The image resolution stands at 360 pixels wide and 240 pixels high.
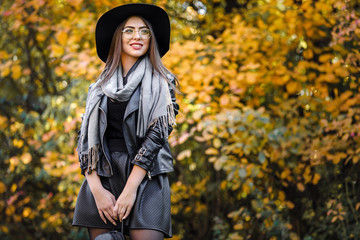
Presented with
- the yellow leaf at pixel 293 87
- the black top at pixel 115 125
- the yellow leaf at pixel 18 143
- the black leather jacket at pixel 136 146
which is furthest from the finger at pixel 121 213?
the yellow leaf at pixel 18 143

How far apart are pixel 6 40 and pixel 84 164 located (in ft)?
14.8

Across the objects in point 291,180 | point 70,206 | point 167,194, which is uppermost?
point 167,194

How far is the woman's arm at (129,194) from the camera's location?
2.09 meters

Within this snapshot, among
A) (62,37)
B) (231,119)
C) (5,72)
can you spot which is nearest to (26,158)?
(5,72)

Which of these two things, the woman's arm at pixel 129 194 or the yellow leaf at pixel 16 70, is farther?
the yellow leaf at pixel 16 70

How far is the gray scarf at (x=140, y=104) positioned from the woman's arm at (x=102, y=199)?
61 millimetres

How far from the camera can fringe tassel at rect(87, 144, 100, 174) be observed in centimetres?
216

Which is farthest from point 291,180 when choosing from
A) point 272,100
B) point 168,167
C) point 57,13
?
point 57,13

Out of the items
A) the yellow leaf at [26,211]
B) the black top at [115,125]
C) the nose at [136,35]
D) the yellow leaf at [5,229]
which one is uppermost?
the nose at [136,35]

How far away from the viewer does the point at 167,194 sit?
2234 millimetres

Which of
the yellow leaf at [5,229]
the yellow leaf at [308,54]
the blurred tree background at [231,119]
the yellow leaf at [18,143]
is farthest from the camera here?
the yellow leaf at [5,229]

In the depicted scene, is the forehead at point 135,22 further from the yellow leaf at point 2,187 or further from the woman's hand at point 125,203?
the yellow leaf at point 2,187

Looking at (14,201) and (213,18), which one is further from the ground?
(213,18)

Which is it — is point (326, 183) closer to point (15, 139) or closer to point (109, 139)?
point (109, 139)
